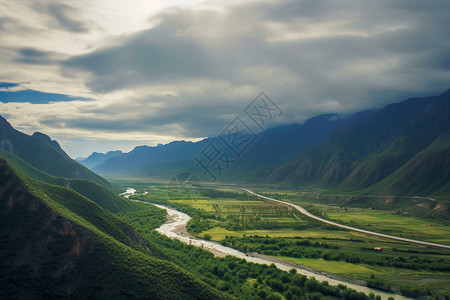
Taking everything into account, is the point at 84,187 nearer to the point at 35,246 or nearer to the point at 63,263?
the point at 35,246

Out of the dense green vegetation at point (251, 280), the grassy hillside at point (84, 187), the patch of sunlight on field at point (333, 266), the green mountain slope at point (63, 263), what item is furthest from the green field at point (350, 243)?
the green mountain slope at point (63, 263)

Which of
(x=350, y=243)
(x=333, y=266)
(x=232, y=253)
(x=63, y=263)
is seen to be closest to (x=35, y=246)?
(x=63, y=263)

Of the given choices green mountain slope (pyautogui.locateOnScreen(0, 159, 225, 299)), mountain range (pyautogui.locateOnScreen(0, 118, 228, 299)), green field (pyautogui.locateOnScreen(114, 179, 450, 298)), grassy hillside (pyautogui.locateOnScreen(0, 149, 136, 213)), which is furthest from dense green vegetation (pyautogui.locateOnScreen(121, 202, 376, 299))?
grassy hillside (pyautogui.locateOnScreen(0, 149, 136, 213))

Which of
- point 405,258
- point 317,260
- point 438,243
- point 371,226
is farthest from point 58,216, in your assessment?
point 371,226

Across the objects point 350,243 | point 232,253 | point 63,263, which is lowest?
point 232,253

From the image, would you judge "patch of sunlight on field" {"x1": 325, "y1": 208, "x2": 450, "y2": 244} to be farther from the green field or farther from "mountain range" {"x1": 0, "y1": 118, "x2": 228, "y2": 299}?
"mountain range" {"x1": 0, "y1": 118, "x2": 228, "y2": 299}

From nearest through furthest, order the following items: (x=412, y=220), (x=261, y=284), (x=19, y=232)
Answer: (x=19, y=232)
(x=261, y=284)
(x=412, y=220)

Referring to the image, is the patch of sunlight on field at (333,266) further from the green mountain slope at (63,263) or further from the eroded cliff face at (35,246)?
the eroded cliff face at (35,246)

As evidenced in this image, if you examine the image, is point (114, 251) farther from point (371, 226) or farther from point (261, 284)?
point (371, 226)
